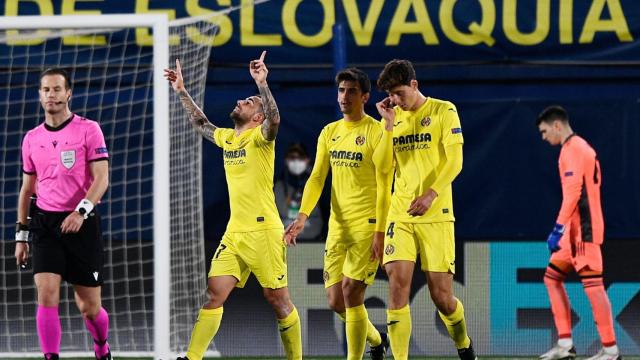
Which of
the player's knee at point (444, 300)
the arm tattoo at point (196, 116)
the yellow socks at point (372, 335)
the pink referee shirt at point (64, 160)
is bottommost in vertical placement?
the yellow socks at point (372, 335)

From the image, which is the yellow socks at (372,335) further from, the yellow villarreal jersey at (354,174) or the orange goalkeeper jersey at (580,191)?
the orange goalkeeper jersey at (580,191)

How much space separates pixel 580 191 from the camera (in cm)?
845

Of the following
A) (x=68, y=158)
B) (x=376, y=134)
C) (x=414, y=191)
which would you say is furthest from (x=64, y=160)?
(x=414, y=191)

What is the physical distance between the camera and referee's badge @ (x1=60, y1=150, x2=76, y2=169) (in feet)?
23.6

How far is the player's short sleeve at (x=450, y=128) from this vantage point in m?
7.18

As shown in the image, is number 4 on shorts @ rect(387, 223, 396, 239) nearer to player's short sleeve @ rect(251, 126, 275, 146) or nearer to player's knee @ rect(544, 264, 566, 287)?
player's short sleeve @ rect(251, 126, 275, 146)

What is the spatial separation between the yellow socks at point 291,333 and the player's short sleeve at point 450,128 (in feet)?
4.32

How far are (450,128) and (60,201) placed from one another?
7.01ft

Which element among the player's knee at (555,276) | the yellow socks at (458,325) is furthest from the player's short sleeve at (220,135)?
the player's knee at (555,276)

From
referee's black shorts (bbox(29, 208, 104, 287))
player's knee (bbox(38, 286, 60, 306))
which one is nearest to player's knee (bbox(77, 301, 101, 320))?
referee's black shorts (bbox(29, 208, 104, 287))

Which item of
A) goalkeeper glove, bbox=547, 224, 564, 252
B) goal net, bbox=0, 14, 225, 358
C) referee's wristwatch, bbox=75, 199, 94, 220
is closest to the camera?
referee's wristwatch, bbox=75, 199, 94, 220

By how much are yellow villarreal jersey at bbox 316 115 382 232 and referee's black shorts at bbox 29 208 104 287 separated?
1.37 meters

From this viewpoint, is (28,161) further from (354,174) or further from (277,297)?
(354,174)

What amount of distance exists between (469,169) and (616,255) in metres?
1.43
